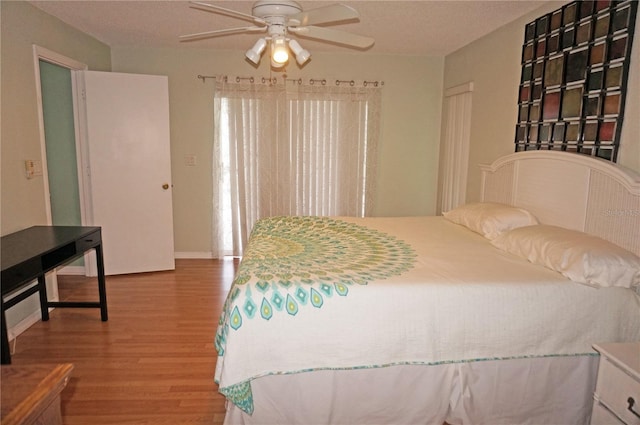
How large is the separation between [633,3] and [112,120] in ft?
13.7

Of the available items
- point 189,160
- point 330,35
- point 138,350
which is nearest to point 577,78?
point 330,35

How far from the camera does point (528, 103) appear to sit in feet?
10.1

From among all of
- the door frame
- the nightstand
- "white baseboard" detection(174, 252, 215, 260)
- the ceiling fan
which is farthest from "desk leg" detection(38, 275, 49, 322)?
the nightstand

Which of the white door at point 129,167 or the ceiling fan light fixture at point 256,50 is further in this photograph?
the white door at point 129,167

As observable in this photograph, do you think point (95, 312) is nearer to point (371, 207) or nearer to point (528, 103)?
point (371, 207)

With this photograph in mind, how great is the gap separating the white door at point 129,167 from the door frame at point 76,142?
0.06 metres

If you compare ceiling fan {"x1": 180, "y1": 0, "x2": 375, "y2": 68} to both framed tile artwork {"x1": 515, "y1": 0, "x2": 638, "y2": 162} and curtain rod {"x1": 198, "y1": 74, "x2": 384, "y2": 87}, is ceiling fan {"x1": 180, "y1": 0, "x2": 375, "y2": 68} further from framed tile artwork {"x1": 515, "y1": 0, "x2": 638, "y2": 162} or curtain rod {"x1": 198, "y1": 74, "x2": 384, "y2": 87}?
curtain rod {"x1": 198, "y1": 74, "x2": 384, "y2": 87}

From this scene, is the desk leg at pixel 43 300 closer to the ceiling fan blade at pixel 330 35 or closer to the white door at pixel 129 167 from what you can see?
the white door at pixel 129 167

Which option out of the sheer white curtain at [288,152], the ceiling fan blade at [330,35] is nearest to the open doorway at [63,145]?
the sheer white curtain at [288,152]

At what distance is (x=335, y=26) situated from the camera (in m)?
3.59

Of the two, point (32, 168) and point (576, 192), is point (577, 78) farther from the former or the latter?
point (32, 168)

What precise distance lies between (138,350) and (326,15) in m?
2.40

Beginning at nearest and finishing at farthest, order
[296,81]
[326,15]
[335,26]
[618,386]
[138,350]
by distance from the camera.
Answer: [618,386], [326,15], [138,350], [335,26], [296,81]

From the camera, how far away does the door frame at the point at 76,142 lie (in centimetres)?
316
